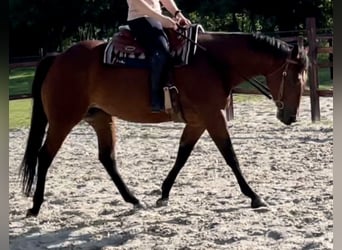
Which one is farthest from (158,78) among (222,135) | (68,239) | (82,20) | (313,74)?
(82,20)

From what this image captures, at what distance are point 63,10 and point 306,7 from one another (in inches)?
557

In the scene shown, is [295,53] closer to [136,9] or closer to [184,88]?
[184,88]

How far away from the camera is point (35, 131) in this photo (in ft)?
13.8

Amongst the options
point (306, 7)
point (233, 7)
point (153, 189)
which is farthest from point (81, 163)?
point (233, 7)

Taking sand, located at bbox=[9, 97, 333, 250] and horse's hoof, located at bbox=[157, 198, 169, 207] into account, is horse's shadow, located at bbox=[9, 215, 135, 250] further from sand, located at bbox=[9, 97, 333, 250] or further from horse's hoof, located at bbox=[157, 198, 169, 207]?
horse's hoof, located at bbox=[157, 198, 169, 207]

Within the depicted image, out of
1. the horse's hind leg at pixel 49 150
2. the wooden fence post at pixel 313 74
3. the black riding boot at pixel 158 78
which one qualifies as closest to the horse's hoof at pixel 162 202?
the black riding boot at pixel 158 78

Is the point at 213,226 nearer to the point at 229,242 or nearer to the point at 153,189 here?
the point at 229,242

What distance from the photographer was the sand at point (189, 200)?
3.42 metres

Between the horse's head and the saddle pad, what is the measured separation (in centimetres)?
64

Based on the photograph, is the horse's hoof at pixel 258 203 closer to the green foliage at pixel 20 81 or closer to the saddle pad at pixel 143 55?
the saddle pad at pixel 143 55

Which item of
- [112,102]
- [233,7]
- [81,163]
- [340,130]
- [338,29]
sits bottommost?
[81,163]

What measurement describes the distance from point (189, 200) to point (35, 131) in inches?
50.7

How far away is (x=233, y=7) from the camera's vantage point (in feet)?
65.2

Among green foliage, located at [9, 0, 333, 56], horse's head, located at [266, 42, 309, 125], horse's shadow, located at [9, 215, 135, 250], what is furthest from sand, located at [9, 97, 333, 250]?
green foliage, located at [9, 0, 333, 56]
